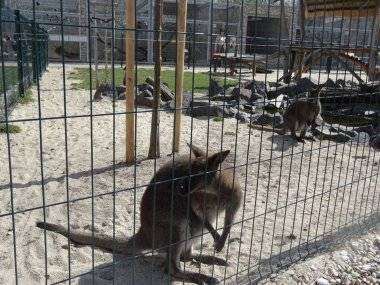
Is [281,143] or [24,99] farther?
[24,99]

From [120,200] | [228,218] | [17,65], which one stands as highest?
[17,65]

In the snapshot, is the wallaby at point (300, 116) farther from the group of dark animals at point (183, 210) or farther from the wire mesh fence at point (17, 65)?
the group of dark animals at point (183, 210)

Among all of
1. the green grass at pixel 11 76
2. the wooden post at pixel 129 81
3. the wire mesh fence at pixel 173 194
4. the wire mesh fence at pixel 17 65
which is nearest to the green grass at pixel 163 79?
the wire mesh fence at pixel 17 65

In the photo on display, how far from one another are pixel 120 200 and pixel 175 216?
5.28ft

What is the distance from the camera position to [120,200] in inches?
179

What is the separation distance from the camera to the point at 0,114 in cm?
737

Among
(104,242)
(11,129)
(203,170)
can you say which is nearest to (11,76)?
(11,129)

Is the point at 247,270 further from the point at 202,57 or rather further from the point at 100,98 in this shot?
the point at 100,98

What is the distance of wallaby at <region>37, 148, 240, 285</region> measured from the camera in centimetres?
294

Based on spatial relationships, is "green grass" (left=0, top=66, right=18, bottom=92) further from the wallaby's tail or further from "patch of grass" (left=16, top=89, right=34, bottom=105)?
the wallaby's tail

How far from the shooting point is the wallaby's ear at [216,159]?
9.37 feet

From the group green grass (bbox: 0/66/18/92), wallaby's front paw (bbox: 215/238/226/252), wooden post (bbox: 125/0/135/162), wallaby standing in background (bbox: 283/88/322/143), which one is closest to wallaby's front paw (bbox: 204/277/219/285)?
wallaby's front paw (bbox: 215/238/226/252)

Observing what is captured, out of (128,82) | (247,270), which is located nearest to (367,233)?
(247,270)

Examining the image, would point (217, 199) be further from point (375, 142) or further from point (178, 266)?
point (375, 142)
